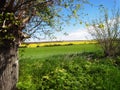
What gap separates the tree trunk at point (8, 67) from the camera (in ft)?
42.0

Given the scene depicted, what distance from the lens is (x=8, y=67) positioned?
12.9m

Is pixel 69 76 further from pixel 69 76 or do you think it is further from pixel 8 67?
pixel 8 67

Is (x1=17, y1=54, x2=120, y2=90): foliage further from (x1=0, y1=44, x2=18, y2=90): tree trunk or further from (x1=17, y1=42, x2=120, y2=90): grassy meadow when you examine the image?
(x1=0, y1=44, x2=18, y2=90): tree trunk

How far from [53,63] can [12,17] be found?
194 inches

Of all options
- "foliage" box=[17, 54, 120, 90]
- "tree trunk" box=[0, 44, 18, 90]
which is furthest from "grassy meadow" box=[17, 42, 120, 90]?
"tree trunk" box=[0, 44, 18, 90]

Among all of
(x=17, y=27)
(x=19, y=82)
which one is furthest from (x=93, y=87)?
(x=17, y=27)

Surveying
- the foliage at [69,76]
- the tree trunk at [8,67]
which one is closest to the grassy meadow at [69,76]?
the foliage at [69,76]

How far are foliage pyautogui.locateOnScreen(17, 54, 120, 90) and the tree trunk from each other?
37 cm

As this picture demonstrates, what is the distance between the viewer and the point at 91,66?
51.1ft

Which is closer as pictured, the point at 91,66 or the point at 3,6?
the point at 3,6

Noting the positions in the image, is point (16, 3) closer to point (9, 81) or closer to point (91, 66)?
point (9, 81)

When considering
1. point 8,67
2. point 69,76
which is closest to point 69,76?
point 69,76

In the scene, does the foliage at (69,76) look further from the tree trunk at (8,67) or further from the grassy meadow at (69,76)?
the tree trunk at (8,67)

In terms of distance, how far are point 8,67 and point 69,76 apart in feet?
8.61
